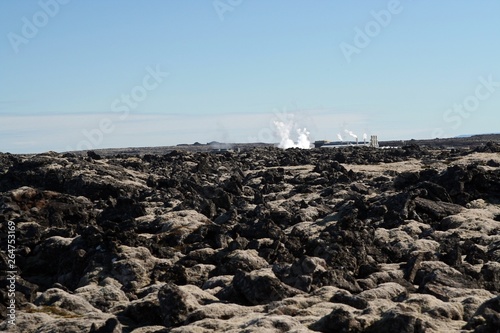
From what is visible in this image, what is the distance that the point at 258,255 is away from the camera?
42406 millimetres

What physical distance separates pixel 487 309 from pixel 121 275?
71.9 ft

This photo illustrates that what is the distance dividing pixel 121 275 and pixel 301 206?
22.9 m

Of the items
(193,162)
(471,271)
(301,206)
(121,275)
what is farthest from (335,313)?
(193,162)

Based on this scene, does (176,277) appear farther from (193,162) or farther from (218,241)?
(193,162)

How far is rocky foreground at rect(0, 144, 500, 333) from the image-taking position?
2970 centimetres

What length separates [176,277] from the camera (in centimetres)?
3925

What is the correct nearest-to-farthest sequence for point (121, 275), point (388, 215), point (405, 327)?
point (405, 327) < point (121, 275) < point (388, 215)

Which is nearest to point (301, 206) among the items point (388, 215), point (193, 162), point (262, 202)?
point (262, 202)

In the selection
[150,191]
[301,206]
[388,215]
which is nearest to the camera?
[388,215]

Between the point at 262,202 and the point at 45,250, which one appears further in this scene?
the point at 262,202

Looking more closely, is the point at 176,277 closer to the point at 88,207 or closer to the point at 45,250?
the point at 45,250

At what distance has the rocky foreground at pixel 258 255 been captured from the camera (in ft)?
97.5

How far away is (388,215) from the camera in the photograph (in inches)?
2106

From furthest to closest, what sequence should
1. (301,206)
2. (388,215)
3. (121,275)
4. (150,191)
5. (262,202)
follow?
(150,191), (262,202), (301,206), (388,215), (121,275)
